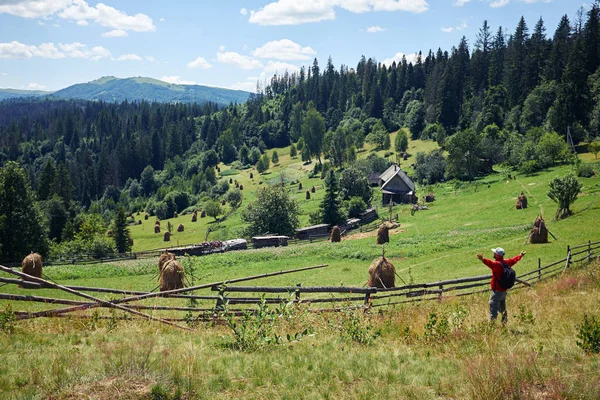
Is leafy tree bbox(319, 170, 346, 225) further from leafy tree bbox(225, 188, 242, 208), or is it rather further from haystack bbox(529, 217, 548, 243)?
leafy tree bbox(225, 188, 242, 208)

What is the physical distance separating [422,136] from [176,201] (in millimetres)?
63018

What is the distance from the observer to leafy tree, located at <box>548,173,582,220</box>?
37062 millimetres

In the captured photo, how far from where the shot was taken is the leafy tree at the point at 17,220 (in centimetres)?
4656

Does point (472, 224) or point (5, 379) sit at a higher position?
point (5, 379)

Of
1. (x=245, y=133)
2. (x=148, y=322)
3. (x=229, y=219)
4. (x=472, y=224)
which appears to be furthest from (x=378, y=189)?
(x=245, y=133)

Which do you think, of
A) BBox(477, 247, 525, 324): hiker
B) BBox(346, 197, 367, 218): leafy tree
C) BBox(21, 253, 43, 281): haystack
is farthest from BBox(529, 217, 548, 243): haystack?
BBox(21, 253, 43, 281): haystack

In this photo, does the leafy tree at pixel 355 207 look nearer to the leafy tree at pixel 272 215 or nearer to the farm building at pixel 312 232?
the farm building at pixel 312 232

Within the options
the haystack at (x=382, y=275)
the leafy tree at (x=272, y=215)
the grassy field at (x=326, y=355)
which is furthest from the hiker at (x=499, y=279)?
the leafy tree at (x=272, y=215)

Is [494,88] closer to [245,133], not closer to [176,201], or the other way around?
[176,201]

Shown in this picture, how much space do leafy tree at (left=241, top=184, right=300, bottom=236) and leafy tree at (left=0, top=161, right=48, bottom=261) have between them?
24077 mm

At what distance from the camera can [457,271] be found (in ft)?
91.4

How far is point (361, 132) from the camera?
12381 centimetres

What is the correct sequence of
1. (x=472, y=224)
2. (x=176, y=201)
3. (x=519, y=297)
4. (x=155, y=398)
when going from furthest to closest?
(x=176, y=201) < (x=472, y=224) < (x=519, y=297) < (x=155, y=398)

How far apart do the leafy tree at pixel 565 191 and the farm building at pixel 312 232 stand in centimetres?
2626
